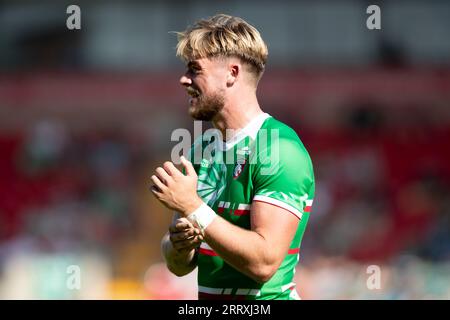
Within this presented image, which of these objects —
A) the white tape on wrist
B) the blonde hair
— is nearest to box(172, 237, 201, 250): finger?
the white tape on wrist

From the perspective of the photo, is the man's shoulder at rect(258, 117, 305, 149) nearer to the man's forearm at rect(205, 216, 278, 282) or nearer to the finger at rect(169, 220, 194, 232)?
the man's forearm at rect(205, 216, 278, 282)

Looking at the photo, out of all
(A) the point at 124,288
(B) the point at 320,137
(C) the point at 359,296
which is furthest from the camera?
(B) the point at 320,137

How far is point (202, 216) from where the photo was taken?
362cm

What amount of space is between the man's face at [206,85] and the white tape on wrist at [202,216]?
21.6 inches

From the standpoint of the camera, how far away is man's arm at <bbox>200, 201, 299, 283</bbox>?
357cm

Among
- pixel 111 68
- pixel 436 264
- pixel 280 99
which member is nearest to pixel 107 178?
pixel 111 68

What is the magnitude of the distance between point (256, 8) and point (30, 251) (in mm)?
6661

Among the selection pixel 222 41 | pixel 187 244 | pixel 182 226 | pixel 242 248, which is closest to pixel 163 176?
pixel 182 226

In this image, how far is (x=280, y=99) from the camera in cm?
1691

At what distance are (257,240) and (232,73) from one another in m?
0.89

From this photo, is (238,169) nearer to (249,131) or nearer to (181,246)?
(249,131)

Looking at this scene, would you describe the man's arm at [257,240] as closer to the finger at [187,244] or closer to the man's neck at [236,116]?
the finger at [187,244]

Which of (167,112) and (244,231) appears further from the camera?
(167,112)

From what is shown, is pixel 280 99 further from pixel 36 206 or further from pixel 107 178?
pixel 36 206
